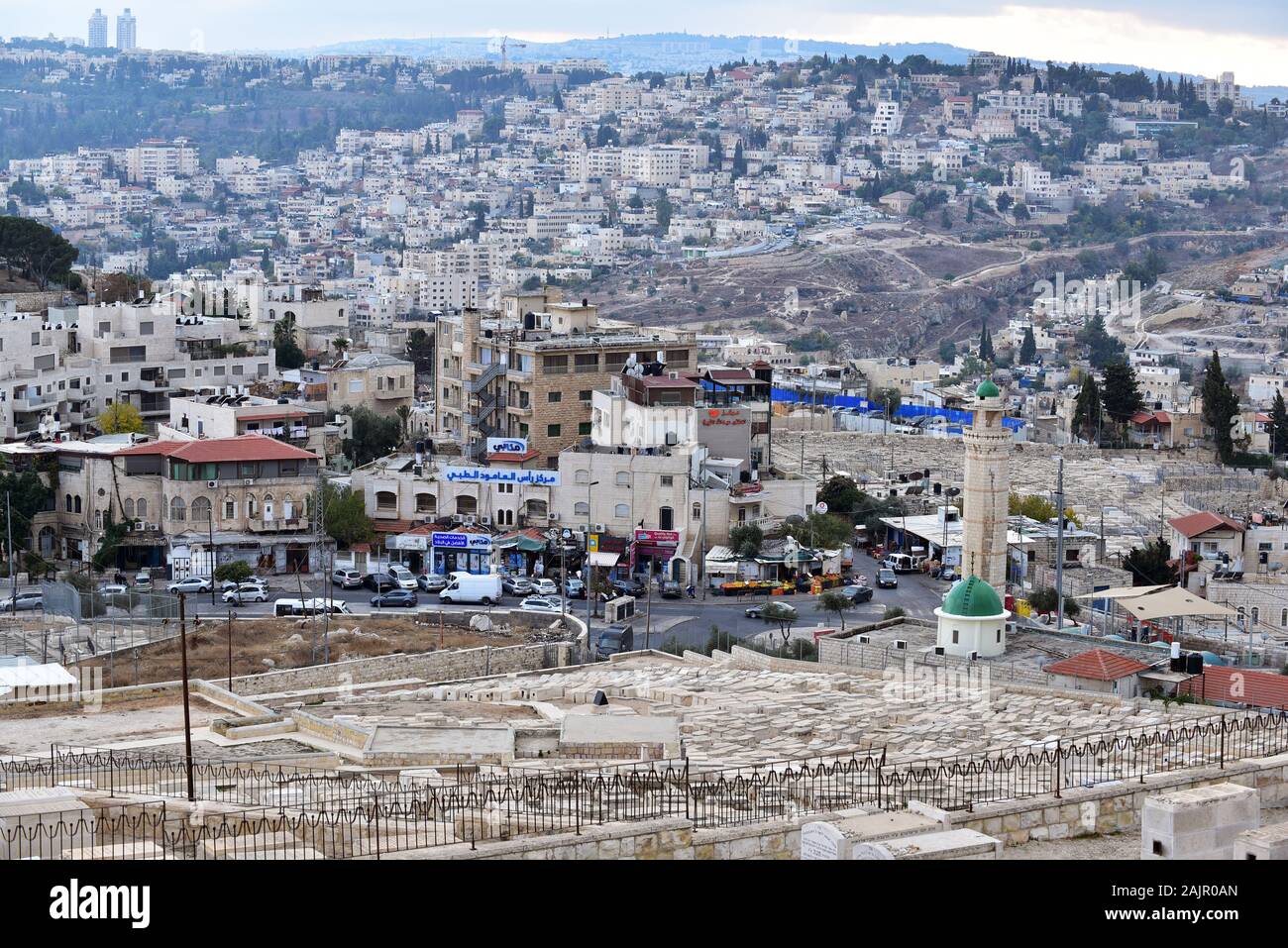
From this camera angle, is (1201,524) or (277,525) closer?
(277,525)

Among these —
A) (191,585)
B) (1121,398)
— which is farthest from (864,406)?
(191,585)

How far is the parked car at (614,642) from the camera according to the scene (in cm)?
2222

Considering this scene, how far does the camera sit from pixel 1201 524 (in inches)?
1152

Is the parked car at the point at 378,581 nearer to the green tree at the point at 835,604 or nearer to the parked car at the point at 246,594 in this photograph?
the parked car at the point at 246,594

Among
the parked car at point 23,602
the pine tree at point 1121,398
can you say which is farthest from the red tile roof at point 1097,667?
the pine tree at point 1121,398

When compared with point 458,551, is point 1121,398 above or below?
below

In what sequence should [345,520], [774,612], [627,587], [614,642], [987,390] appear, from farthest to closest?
[345,520] < [627,587] < [774,612] < [987,390] < [614,642]

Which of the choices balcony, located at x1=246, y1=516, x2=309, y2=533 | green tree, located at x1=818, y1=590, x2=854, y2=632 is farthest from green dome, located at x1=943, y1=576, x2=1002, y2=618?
balcony, located at x1=246, y1=516, x2=309, y2=533

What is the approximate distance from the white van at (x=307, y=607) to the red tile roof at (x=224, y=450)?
3.81m

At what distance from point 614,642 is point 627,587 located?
377cm

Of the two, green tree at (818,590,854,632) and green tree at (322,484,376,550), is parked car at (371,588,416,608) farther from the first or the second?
green tree at (818,590,854,632)

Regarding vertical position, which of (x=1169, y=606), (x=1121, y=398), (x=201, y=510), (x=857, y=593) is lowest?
(x=1121, y=398)

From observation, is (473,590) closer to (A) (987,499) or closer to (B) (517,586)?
(B) (517,586)

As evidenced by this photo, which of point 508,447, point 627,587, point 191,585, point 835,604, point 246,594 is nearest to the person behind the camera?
point 246,594
